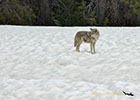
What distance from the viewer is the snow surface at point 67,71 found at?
4418 mm

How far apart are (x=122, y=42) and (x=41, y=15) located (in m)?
9.46

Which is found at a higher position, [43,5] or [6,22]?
[43,5]

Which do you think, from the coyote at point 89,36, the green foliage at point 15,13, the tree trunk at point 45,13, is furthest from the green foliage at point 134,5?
the coyote at point 89,36

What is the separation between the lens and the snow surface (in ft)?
14.5

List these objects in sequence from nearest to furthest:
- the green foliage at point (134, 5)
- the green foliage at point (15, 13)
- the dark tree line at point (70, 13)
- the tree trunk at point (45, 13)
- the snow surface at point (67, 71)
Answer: the snow surface at point (67, 71) < the green foliage at point (15, 13) < the dark tree line at point (70, 13) < the green foliage at point (134, 5) < the tree trunk at point (45, 13)

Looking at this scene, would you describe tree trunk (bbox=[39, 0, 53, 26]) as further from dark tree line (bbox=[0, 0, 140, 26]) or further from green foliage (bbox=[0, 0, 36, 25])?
green foliage (bbox=[0, 0, 36, 25])

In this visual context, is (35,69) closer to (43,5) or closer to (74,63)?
(74,63)

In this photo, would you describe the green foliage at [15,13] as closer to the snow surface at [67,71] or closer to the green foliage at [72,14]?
the green foliage at [72,14]

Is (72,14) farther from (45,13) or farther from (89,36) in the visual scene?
(89,36)

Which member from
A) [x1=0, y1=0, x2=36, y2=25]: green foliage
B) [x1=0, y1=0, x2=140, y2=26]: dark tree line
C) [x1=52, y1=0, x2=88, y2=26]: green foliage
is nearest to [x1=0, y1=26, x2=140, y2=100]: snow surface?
[x1=0, y1=0, x2=36, y2=25]: green foliage

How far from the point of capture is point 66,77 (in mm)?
5352

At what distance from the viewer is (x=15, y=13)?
15.5 meters

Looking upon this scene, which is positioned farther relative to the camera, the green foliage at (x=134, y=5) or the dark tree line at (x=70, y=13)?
the green foliage at (x=134, y=5)

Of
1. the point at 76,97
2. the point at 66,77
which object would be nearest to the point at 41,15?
the point at 66,77
